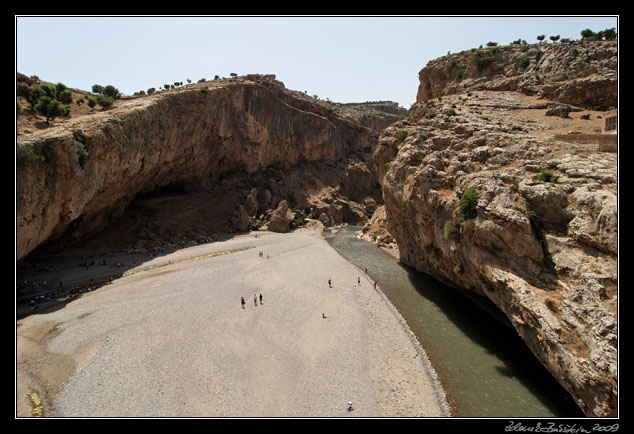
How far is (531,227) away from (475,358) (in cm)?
856

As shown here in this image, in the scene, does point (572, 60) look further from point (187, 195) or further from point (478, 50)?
point (187, 195)

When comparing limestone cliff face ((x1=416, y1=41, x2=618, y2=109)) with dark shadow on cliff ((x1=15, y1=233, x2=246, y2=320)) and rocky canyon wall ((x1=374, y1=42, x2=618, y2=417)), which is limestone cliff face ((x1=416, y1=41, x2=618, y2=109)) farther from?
dark shadow on cliff ((x1=15, y1=233, x2=246, y2=320))

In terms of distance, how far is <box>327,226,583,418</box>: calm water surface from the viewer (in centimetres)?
1425

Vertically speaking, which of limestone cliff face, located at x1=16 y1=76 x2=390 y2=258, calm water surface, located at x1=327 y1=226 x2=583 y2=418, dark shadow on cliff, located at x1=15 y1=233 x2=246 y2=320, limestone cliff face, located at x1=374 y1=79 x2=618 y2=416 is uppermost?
limestone cliff face, located at x1=16 y1=76 x2=390 y2=258

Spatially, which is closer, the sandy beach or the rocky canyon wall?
the rocky canyon wall

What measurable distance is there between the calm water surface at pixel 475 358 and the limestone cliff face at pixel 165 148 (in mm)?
30494

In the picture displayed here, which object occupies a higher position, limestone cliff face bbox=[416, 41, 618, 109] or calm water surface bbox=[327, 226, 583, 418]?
limestone cliff face bbox=[416, 41, 618, 109]

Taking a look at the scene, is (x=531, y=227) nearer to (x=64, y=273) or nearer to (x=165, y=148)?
(x=64, y=273)

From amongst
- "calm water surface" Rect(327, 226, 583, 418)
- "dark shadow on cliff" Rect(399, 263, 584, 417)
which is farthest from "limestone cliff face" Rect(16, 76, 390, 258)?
"dark shadow on cliff" Rect(399, 263, 584, 417)

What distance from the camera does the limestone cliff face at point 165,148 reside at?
24188 millimetres

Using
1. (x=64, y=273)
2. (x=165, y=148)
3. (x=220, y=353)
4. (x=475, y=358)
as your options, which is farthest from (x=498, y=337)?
(x=165, y=148)

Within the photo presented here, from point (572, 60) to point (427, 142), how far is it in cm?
2329

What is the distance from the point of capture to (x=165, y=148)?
145ft

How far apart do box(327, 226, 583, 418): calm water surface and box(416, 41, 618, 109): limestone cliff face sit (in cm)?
2610
